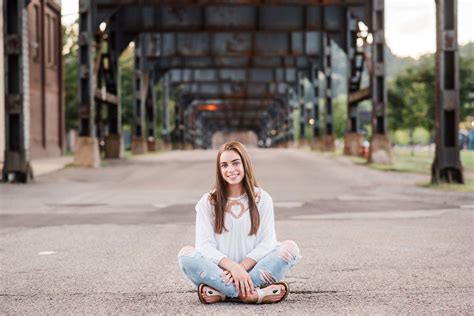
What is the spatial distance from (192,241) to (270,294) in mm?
3836

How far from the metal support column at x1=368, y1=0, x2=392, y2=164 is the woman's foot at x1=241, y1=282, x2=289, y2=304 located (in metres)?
24.4

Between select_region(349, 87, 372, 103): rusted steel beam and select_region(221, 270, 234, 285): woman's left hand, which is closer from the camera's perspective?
select_region(221, 270, 234, 285): woman's left hand

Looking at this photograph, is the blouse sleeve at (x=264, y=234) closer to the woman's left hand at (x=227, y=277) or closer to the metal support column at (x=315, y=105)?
the woman's left hand at (x=227, y=277)

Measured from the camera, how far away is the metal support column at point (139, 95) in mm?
45938

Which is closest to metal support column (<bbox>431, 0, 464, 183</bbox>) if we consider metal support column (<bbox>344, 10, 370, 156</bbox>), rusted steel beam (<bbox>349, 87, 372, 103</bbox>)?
rusted steel beam (<bbox>349, 87, 372, 103</bbox>)

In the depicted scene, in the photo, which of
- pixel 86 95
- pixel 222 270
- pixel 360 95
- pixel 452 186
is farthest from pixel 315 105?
pixel 222 270

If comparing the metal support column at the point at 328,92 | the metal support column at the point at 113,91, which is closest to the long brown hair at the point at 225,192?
the metal support column at the point at 113,91

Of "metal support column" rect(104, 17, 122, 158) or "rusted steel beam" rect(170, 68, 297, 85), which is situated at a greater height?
"rusted steel beam" rect(170, 68, 297, 85)

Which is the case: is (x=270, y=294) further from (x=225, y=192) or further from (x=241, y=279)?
(x=225, y=192)

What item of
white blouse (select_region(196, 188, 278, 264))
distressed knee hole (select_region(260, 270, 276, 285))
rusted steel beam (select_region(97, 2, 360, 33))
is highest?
rusted steel beam (select_region(97, 2, 360, 33))

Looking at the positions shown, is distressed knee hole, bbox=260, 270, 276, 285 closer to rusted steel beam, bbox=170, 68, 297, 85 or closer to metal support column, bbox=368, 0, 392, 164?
metal support column, bbox=368, 0, 392, 164

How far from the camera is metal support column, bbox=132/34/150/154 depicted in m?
45.9

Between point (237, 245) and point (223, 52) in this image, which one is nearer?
point (237, 245)

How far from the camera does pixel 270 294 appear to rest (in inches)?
207
